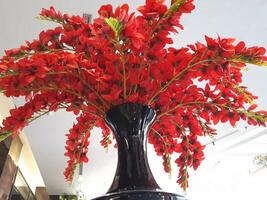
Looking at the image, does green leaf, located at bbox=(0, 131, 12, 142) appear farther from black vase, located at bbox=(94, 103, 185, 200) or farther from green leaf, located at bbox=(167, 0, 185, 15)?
green leaf, located at bbox=(167, 0, 185, 15)

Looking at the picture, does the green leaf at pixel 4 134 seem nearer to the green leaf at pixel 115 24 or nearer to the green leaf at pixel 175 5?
the green leaf at pixel 115 24

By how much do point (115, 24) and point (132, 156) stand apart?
0.29m

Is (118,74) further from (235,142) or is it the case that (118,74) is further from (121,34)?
(235,142)

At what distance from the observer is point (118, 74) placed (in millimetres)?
678

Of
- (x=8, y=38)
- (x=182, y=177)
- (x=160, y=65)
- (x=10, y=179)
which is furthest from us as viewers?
(x=10, y=179)

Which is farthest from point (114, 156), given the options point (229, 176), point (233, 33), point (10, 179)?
point (233, 33)

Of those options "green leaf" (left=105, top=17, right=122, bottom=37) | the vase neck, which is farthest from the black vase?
"green leaf" (left=105, top=17, right=122, bottom=37)

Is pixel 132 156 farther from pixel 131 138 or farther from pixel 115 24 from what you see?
pixel 115 24

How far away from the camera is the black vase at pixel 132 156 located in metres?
0.59

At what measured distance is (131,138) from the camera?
2.30 feet

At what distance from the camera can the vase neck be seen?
650 mm

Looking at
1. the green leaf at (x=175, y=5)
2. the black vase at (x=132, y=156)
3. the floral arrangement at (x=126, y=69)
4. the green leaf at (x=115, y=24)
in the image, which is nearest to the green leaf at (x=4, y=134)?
the floral arrangement at (x=126, y=69)

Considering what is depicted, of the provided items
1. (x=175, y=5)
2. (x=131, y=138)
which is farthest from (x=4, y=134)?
(x=175, y=5)

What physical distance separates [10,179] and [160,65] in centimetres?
450
